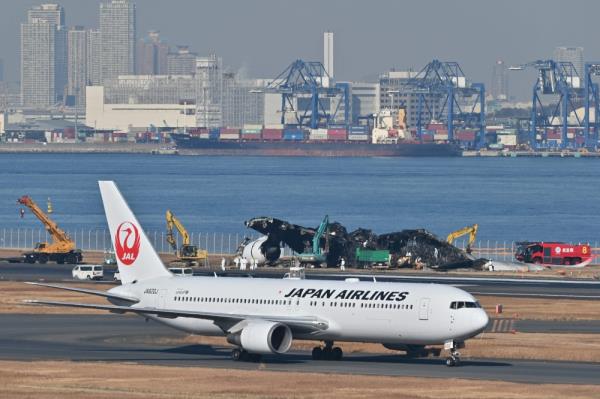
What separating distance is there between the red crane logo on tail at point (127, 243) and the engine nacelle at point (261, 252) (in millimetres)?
67350

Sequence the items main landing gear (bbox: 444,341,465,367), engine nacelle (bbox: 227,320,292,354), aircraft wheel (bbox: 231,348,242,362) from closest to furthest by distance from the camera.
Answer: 1. main landing gear (bbox: 444,341,465,367)
2. engine nacelle (bbox: 227,320,292,354)
3. aircraft wheel (bbox: 231,348,242,362)

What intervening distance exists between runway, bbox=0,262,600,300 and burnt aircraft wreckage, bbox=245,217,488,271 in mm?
6129

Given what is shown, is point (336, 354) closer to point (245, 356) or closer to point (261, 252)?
point (245, 356)

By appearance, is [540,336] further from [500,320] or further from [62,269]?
[62,269]

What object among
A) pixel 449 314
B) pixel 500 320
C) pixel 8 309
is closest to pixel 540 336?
pixel 500 320

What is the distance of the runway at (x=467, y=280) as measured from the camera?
111312 mm

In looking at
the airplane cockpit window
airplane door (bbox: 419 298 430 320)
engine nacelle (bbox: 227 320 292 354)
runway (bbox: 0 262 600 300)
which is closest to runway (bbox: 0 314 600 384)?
engine nacelle (bbox: 227 320 292 354)

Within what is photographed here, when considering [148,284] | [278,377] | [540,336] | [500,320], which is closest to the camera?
[278,377]

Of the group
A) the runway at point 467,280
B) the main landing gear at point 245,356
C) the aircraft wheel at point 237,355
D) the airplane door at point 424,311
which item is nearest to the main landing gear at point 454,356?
the airplane door at point 424,311

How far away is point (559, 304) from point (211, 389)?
46.9m

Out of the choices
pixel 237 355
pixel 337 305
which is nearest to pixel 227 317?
pixel 237 355

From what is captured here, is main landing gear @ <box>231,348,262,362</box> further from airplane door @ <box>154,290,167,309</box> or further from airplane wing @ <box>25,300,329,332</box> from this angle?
airplane door @ <box>154,290,167,309</box>

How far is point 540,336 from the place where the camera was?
79.9 m

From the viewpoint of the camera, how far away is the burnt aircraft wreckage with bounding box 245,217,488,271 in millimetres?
141375
